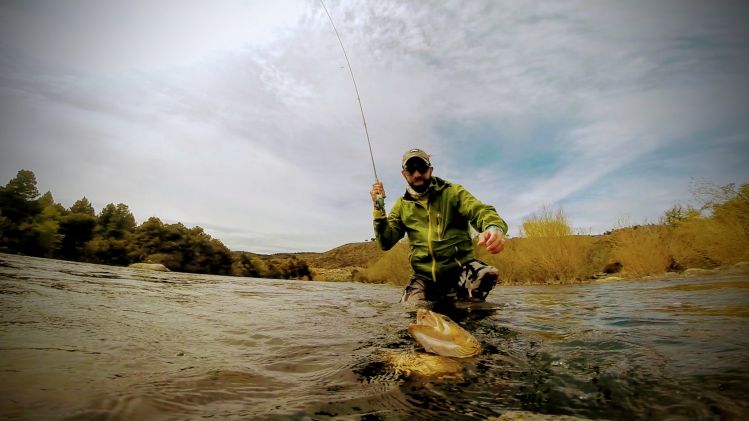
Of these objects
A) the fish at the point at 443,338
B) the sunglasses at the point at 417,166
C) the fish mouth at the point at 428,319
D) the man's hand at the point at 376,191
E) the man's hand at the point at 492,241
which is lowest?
the fish at the point at 443,338

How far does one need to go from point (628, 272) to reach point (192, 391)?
16154 mm

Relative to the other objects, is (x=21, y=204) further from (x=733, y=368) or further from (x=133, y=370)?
(x=733, y=368)

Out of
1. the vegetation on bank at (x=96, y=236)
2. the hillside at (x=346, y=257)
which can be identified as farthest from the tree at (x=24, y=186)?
the hillside at (x=346, y=257)

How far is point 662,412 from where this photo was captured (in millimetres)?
1146

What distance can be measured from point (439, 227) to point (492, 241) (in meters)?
1.22

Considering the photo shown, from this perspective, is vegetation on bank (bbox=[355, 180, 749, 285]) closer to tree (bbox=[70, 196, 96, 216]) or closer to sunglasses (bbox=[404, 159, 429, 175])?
sunglasses (bbox=[404, 159, 429, 175])

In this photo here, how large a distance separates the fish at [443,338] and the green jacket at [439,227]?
191 cm

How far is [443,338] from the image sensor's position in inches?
84.1

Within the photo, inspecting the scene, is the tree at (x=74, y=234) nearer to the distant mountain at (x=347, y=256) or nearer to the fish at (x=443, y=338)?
the fish at (x=443, y=338)

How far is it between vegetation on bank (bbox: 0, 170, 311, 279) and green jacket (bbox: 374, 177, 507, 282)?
21.5 meters

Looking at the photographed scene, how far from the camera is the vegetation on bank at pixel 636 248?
33.0 ft

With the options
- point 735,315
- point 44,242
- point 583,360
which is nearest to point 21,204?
point 44,242

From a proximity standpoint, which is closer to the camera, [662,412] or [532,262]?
[662,412]

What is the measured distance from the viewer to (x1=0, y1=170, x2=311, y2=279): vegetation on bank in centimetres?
1683
